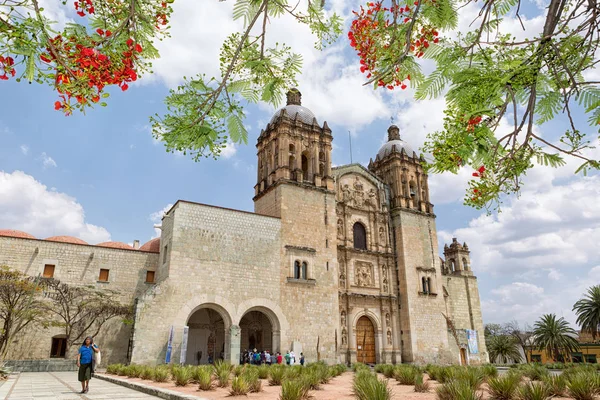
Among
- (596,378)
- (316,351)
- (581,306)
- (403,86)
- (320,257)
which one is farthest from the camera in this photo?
(581,306)

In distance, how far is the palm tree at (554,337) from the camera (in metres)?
35.7

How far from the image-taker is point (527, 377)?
1310 centimetres

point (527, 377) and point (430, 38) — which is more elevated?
point (430, 38)

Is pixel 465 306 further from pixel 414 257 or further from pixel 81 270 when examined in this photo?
pixel 81 270

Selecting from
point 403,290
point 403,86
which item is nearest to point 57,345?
point 403,290

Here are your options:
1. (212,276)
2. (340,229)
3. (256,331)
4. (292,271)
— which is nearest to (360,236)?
(340,229)

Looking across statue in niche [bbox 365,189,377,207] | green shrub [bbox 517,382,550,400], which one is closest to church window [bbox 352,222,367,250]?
statue in niche [bbox 365,189,377,207]

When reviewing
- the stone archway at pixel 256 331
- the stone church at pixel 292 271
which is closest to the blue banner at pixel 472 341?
the stone church at pixel 292 271

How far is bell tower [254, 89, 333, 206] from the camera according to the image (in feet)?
83.4

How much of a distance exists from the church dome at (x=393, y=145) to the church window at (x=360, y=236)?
23.5 ft

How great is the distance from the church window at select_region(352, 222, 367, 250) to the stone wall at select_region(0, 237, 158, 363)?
Answer: 13.1 metres

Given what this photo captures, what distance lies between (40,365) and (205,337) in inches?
328

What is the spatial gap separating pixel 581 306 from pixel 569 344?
3576 mm

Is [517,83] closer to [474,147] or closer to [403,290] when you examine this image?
[474,147]
